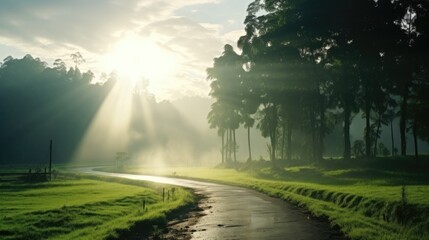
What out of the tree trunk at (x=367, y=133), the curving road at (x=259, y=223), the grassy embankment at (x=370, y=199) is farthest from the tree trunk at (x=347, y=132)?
the curving road at (x=259, y=223)

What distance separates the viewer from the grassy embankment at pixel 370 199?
1895cm

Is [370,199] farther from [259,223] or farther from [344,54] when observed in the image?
[344,54]

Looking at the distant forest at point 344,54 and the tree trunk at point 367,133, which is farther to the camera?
the tree trunk at point 367,133

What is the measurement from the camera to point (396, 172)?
4131cm

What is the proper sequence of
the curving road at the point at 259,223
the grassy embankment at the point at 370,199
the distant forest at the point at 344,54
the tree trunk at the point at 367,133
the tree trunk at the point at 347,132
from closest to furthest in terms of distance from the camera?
the grassy embankment at the point at 370,199 < the curving road at the point at 259,223 < the distant forest at the point at 344,54 < the tree trunk at the point at 347,132 < the tree trunk at the point at 367,133

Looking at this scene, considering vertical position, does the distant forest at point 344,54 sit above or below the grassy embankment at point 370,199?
above

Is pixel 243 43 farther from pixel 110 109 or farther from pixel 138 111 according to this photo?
pixel 138 111

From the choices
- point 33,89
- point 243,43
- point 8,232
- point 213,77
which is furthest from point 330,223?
point 33,89

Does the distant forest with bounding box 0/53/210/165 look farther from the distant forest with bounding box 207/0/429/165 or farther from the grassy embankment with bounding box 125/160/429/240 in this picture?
the grassy embankment with bounding box 125/160/429/240

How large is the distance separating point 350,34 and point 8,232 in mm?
42222

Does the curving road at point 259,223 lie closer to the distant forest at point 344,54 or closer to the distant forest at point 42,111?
the distant forest at point 344,54

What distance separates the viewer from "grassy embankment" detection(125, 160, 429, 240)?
62.2ft

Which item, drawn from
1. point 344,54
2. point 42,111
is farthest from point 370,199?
point 42,111

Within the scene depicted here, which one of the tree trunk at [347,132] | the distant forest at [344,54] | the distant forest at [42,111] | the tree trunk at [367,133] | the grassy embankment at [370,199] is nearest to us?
the grassy embankment at [370,199]
